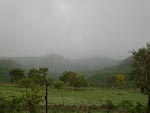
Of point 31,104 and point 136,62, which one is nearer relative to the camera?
point 136,62

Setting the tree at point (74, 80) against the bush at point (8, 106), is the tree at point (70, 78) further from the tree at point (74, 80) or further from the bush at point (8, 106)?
the bush at point (8, 106)

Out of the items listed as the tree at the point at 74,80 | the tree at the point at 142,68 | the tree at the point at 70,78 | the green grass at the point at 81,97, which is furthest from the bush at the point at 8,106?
the tree at the point at 70,78

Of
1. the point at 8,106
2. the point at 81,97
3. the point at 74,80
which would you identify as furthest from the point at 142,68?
the point at 74,80

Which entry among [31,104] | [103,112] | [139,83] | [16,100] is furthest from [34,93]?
[103,112]

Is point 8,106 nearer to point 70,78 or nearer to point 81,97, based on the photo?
point 81,97

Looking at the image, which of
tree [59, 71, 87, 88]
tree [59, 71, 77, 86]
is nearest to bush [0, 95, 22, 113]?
tree [59, 71, 87, 88]

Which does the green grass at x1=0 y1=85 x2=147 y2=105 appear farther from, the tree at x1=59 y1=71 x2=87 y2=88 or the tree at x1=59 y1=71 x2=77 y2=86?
the tree at x1=59 y1=71 x2=77 y2=86

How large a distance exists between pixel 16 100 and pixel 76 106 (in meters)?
25.9

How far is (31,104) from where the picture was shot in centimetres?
4756

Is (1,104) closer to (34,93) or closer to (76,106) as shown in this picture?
(34,93)

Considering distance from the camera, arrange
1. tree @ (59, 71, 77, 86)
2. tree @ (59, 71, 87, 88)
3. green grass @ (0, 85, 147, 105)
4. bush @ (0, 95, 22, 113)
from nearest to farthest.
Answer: bush @ (0, 95, 22, 113)
green grass @ (0, 85, 147, 105)
tree @ (59, 71, 87, 88)
tree @ (59, 71, 77, 86)

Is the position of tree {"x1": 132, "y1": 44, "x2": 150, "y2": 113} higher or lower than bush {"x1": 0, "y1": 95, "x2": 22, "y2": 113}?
higher

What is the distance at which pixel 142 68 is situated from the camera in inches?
1708

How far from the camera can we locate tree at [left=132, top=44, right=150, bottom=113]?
42.8 metres
